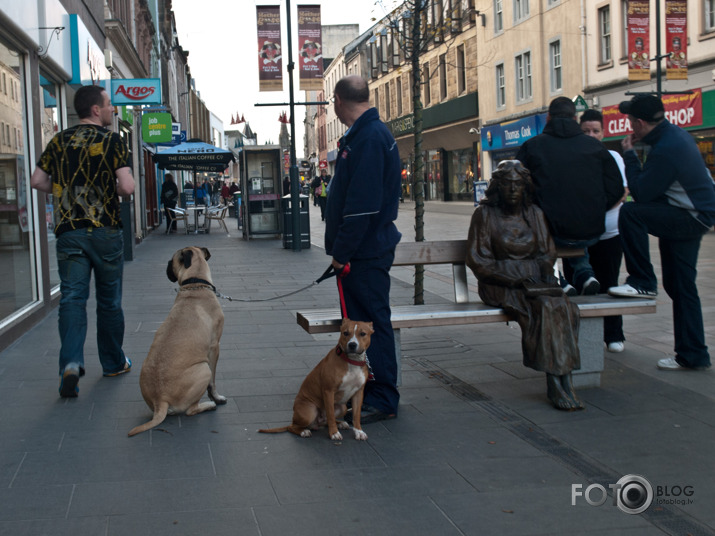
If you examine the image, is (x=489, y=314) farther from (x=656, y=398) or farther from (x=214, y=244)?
(x=214, y=244)

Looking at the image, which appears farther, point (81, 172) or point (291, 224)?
point (291, 224)

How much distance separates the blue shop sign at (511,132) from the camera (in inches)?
1337

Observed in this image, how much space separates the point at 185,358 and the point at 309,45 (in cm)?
1457

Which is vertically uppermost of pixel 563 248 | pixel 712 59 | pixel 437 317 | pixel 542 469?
pixel 712 59

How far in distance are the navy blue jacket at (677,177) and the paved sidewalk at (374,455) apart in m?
1.24

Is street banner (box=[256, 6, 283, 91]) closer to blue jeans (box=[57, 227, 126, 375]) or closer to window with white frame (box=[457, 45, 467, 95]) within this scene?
blue jeans (box=[57, 227, 126, 375])

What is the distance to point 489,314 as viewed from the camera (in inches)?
218

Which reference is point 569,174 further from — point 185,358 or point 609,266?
point 185,358

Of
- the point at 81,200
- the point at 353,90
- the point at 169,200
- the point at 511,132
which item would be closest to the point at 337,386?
the point at 353,90

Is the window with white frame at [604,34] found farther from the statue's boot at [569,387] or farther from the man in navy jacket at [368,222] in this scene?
the man in navy jacket at [368,222]

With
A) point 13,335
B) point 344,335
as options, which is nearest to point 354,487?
point 344,335

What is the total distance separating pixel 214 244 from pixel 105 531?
732 inches

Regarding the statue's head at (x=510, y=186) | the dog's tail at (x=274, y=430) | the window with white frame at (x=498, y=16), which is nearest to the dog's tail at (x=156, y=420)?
the dog's tail at (x=274, y=430)

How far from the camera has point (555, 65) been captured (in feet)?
108
